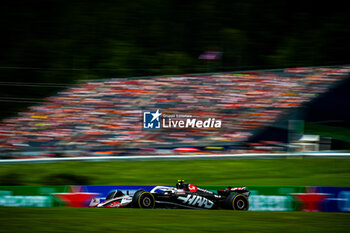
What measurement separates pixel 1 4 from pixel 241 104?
1234 centimetres

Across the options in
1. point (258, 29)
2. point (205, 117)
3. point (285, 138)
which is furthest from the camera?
point (258, 29)

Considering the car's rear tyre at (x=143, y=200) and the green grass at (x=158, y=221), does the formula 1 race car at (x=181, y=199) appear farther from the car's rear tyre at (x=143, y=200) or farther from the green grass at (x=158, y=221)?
the green grass at (x=158, y=221)

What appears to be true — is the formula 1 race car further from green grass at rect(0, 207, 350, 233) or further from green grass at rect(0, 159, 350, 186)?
green grass at rect(0, 159, 350, 186)

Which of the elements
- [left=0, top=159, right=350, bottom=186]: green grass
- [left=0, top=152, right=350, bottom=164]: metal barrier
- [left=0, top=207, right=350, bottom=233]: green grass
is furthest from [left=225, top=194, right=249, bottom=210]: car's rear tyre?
[left=0, top=152, right=350, bottom=164]: metal barrier

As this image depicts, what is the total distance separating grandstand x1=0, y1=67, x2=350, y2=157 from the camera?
499 inches

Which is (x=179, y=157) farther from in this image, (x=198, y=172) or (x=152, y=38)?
(x=152, y=38)

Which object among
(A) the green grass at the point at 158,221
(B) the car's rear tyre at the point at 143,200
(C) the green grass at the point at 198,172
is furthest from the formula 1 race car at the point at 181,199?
(C) the green grass at the point at 198,172

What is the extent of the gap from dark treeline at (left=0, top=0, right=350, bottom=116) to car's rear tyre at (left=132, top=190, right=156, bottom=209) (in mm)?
7709

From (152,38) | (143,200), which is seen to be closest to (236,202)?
(143,200)

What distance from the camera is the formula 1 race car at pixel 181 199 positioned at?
8.05 metres

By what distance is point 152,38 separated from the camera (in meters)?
17.2

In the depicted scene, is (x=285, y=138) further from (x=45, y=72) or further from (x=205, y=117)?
(x=45, y=72)

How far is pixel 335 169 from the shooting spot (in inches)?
440

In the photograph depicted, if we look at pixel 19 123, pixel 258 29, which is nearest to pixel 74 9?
pixel 19 123
